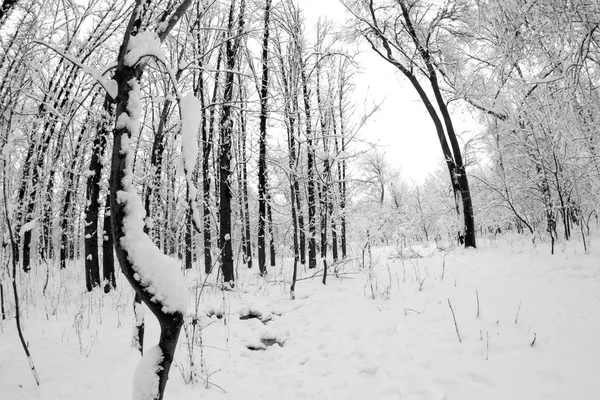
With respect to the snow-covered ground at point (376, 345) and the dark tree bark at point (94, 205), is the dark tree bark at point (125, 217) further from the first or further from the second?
the dark tree bark at point (94, 205)

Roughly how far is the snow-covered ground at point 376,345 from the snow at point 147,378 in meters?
1.62

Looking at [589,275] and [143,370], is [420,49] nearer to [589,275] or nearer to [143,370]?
[589,275]

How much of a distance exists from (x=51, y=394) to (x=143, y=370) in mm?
2043

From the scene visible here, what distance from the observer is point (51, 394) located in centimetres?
267

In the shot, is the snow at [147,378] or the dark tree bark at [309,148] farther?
the dark tree bark at [309,148]

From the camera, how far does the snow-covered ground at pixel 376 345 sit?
8.89 feet

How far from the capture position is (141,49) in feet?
5.28

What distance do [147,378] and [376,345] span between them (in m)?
2.87

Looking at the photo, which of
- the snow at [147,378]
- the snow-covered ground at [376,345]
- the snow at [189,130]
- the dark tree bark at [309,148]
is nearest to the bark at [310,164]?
the dark tree bark at [309,148]

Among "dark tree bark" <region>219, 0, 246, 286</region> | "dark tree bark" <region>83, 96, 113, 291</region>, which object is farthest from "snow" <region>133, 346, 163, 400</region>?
"dark tree bark" <region>83, 96, 113, 291</region>

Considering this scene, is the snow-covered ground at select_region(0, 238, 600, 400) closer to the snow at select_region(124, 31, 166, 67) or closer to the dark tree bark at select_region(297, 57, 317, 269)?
the dark tree bark at select_region(297, 57, 317, 269)

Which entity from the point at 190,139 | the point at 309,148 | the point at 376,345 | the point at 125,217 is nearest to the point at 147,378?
the point at 125,217

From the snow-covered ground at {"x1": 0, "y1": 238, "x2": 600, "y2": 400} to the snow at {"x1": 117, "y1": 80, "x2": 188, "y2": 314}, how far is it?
1.95m

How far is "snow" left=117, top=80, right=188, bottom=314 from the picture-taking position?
152 cm
